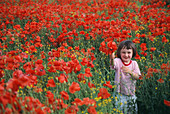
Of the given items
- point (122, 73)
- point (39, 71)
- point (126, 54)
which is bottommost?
point (122, 73)

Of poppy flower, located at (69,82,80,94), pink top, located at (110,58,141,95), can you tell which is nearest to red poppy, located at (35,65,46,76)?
poppy flower, located at (69,82,80,94)

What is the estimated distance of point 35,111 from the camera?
1310mm

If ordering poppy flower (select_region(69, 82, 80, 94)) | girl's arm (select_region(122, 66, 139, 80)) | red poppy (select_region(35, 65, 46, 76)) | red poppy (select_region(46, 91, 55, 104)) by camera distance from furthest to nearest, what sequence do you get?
girl's arm (select_region(122, 66, 139, 80)), red poppy (select_region(35, 65, 46, 76)), poppy flower (select_region(69, 82, 80, 94)), red poppy (select_region(46, 91, 55, 104))

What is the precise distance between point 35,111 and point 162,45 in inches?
143

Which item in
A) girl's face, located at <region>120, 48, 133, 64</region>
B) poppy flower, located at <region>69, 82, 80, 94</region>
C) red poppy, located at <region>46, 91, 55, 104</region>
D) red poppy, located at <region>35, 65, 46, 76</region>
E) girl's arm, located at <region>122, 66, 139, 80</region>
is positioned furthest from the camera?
girl's face, located at <region>120, 48, 133, 64</region>

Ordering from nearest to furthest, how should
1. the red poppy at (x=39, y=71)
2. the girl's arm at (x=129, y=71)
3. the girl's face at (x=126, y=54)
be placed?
1. the red poppy at (x=39, y=71)
2. the girl's arm at (x=129, y=71)
3. the girl's face at (x=126, y=54)

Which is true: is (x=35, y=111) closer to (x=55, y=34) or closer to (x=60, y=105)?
(x=60, y=105)

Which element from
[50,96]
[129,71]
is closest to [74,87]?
[50,96]

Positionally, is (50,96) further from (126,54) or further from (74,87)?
(126,54)

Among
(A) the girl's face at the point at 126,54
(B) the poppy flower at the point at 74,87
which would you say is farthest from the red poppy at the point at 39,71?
(A) the girl's face at the point at 126,54

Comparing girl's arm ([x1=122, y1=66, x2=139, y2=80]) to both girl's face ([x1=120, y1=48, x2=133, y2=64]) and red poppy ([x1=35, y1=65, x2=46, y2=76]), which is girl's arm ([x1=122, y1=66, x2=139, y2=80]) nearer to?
girl's face ([x1=120, y1=48, x2=133, y2=64])

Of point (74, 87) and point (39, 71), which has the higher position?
point (39, 71)

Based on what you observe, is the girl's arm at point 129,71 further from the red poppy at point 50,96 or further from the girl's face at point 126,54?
the red poppy at point 50,96

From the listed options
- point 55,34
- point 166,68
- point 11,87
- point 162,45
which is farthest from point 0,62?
point 162,45
